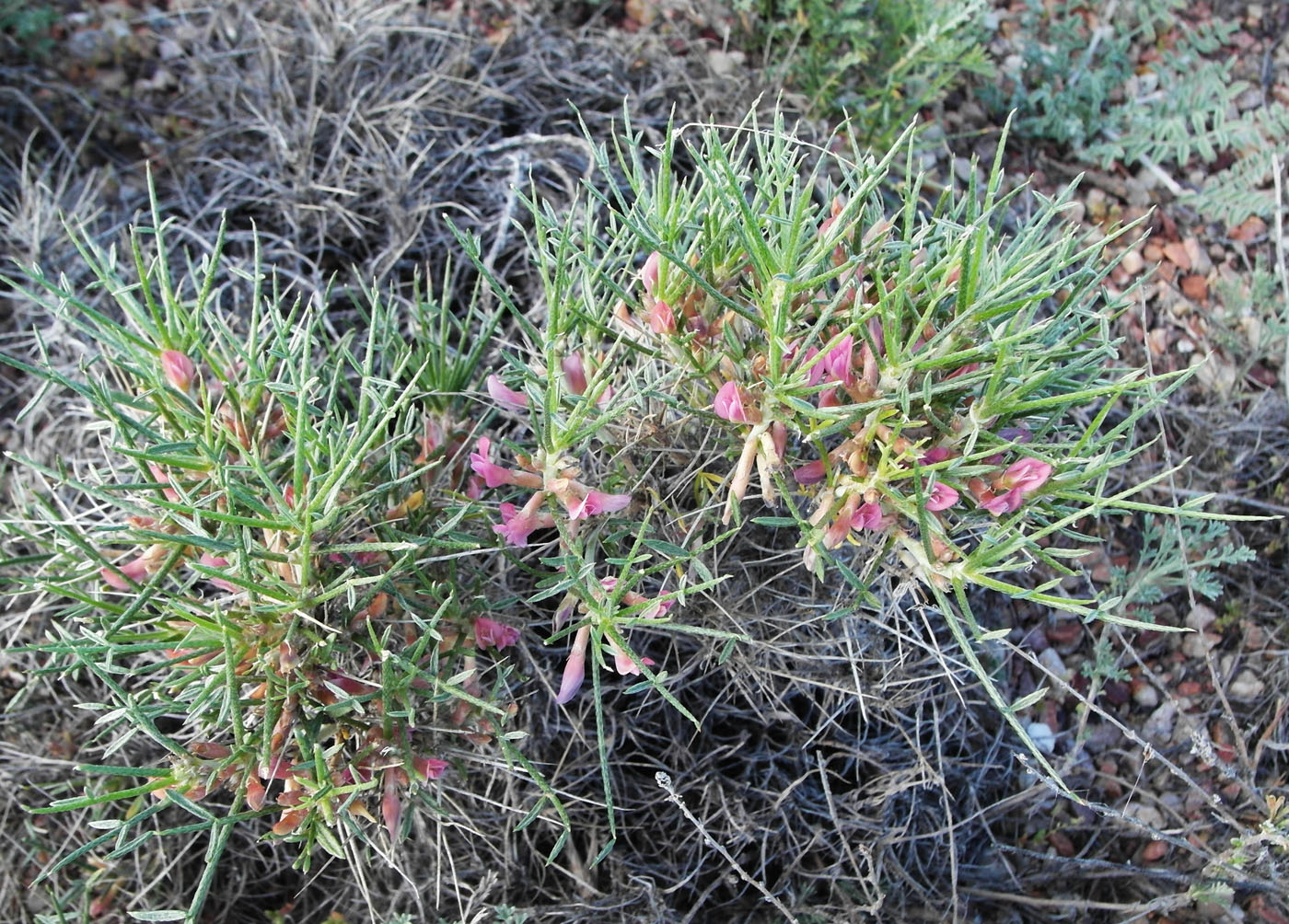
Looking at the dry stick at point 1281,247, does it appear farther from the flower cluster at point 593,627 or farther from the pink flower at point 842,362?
the flower cluster at point 593,627

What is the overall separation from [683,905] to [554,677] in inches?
16.7

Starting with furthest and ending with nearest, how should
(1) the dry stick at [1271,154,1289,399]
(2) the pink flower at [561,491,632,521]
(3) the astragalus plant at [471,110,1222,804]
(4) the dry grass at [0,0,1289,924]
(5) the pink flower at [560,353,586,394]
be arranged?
(1) the dry stick at [1271,154,1289,399] < (4) the dry grass at [0,0,1289,924] < (5) the pink flower at [560,353,586,394] < (2) the pink flower at [561,491,632,521] < (3) the astragalus plant at [471,110,1222,804]

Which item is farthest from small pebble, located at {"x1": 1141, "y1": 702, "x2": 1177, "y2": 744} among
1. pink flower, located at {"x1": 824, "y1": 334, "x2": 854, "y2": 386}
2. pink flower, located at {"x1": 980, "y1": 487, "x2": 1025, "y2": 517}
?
pink flower, located at {"x1": 824, "y1": 334, "x2": 854, "y2": 386}

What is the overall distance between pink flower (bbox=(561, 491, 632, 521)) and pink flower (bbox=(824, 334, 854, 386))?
0.99 ft

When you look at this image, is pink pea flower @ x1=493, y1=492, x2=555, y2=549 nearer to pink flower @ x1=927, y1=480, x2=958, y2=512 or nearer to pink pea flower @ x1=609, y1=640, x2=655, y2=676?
pink pea flower @ x1=609, y1=640, x2=655, y2=676

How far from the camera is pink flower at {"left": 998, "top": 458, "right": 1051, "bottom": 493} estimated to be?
1.10 metres

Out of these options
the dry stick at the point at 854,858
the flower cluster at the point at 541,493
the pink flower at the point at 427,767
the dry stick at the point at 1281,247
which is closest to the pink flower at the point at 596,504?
the flower cluster at the point at 541,493

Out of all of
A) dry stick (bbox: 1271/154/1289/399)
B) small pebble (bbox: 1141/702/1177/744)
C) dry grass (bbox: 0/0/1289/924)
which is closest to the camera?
dry grass (bbox: 0/0/1289/924)

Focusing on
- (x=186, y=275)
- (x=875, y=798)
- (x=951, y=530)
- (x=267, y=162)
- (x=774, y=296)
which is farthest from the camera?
(x=267, y=162)

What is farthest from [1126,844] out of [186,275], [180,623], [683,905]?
[186,275]

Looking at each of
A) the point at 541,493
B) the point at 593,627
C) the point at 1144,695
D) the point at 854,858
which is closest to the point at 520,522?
the point at 541,493

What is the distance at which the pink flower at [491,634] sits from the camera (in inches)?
52.1

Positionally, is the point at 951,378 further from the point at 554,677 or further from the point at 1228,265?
the point at 1228,265

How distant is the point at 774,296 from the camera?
112 centimetres
